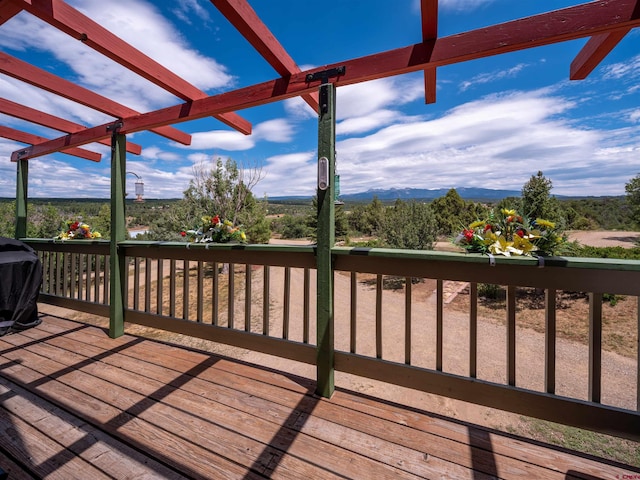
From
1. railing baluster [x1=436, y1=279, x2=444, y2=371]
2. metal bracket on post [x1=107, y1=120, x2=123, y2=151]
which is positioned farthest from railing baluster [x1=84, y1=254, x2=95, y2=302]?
railing baluster [x1=436, y1=279, x2=444, y2=371]

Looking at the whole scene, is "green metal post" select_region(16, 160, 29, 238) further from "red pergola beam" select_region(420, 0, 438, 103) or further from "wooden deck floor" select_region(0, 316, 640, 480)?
"red pergola beam" select_region(420, 0, 438, 103)

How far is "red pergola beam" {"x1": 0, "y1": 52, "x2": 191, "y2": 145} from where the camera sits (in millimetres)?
2104

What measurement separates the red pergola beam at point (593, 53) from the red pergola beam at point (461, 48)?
0.14m

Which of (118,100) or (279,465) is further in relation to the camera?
(118,100)

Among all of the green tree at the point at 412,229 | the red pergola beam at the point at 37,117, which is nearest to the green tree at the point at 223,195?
the green tree at the point at 412,229

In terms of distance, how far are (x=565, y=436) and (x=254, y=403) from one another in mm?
3024

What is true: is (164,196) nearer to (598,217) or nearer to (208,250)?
(208,250)

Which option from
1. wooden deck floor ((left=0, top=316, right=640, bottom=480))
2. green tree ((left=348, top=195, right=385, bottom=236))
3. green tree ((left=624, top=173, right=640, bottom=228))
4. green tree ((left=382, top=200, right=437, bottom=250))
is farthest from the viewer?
green tree ((left=348, top=195, right=385, bottom=236))

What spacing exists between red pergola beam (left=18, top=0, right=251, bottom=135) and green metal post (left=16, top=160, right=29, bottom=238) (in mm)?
3219

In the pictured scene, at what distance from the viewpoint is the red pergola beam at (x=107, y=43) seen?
1.53 metres

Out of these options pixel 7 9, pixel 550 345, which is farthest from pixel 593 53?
pixel 7 9

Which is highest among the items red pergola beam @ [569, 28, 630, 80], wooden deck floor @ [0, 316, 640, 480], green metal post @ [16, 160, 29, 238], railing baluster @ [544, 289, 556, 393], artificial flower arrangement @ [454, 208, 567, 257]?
red pergola beam @ [569, 28, 630, 80]

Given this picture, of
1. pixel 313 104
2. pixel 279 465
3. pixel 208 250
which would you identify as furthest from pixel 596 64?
pixel 208 250

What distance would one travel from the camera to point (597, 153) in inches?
445
